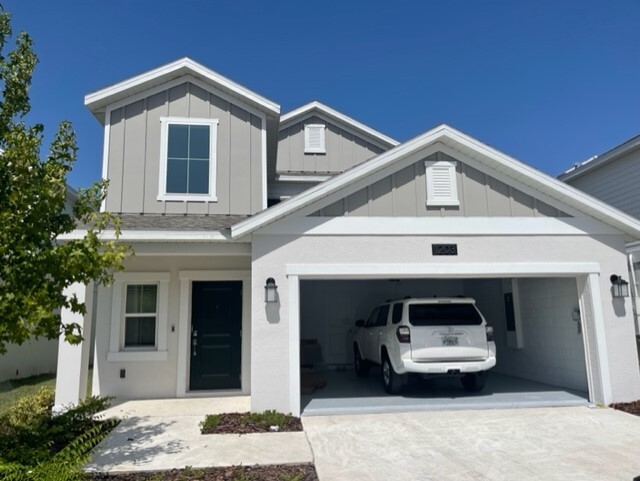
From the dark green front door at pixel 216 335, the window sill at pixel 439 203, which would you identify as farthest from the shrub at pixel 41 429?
the window sill at pixel 439 203

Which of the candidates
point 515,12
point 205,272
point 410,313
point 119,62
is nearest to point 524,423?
point 410,313

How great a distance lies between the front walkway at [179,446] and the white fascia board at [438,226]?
3.33 meters

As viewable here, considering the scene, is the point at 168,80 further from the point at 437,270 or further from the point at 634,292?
the point at 634,292

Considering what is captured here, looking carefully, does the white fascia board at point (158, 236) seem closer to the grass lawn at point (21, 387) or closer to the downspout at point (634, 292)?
the grass lawn at point (21, 387)

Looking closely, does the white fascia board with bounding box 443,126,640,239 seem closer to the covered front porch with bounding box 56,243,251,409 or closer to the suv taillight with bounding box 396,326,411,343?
the suv taillight with bounding box 396,326,411,343

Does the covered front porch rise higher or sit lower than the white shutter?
lower

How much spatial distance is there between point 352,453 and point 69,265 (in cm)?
403

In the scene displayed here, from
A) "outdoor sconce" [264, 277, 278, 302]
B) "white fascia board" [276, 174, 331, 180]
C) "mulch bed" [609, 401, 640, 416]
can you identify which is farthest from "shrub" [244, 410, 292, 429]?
"white fascia board" [276, 174, 331, 180]

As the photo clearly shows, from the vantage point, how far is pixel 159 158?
10.4 meters

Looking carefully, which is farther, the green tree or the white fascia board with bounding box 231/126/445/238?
the white fascia board with bounding box 231/126/445/238

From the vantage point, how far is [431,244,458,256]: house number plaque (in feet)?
28.5

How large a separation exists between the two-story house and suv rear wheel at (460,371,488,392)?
1.84 metres

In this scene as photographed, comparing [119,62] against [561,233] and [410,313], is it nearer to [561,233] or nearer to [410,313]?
[410,313]

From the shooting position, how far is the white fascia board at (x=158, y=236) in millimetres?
8281
